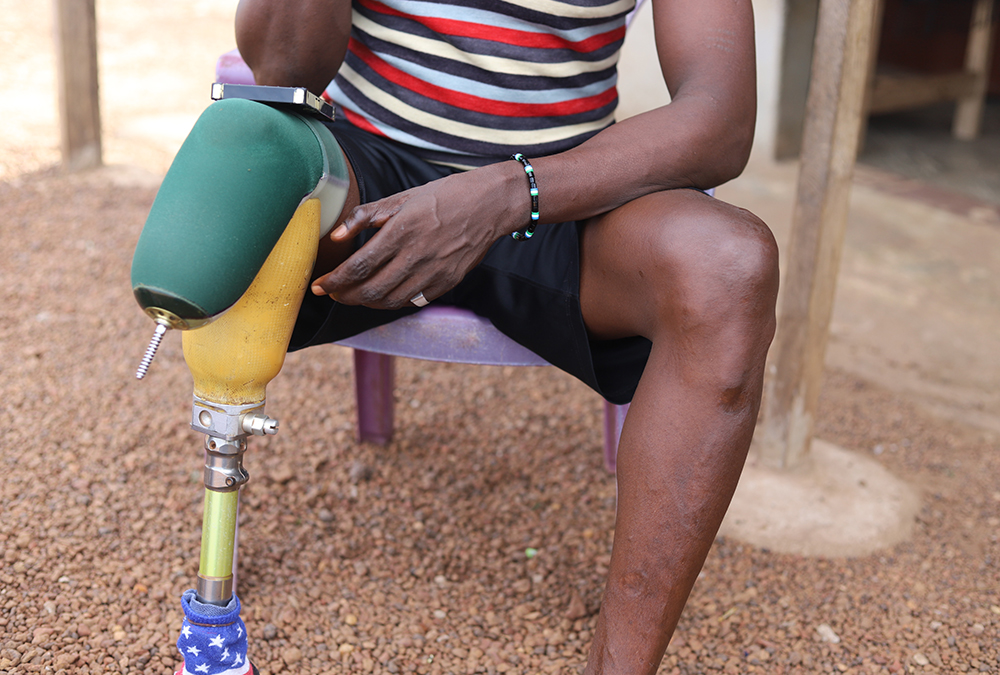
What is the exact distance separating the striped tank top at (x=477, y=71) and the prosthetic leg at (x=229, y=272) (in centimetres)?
28

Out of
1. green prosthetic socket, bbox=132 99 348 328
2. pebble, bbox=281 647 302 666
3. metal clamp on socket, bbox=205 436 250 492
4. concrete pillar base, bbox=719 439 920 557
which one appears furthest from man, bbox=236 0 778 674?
concrete pillar base, bbox=719 439 920 557

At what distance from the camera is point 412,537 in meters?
1.81

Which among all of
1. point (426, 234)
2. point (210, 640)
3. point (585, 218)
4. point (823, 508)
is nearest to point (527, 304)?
point (585, 218)

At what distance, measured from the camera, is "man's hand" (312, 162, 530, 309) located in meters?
1.11

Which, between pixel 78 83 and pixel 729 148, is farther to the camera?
pixel 78 83

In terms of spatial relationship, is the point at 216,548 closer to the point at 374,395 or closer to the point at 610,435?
the point at 374,395

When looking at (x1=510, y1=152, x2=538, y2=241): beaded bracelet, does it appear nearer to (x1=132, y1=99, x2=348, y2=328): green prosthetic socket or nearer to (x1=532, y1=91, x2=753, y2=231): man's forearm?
(x1=532, y1=91, x2=753, y2=231): man's forearm

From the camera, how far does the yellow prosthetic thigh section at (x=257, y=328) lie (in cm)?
106

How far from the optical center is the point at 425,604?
1611 mm

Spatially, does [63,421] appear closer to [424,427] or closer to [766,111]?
[424,427]

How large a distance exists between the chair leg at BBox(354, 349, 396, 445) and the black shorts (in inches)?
22.9

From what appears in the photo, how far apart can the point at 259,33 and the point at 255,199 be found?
421mm

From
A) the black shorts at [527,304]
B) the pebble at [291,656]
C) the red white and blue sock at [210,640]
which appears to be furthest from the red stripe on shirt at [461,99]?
the pebble at [291,656]

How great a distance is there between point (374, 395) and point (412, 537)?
38cm
